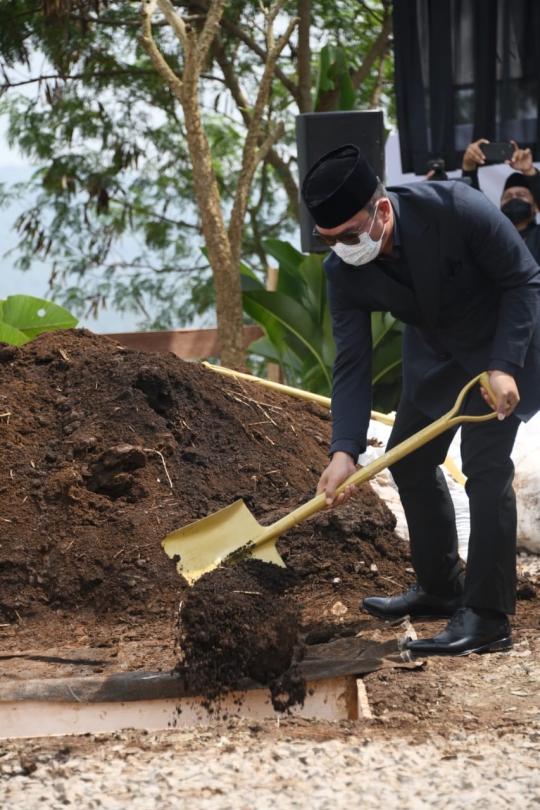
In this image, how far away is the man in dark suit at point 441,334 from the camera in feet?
8.31

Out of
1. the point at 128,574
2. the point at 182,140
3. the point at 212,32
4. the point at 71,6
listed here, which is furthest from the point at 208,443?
the point at 182,140

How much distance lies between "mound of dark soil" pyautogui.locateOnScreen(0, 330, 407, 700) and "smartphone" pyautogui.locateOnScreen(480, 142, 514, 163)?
6.64 feet

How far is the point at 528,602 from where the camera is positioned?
3.26m

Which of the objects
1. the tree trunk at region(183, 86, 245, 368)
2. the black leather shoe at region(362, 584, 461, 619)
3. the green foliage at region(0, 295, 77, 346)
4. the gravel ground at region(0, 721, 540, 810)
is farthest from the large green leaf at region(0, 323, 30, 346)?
the gravel ground at region(0, 721, 540, 810)

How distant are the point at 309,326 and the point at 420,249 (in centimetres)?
420

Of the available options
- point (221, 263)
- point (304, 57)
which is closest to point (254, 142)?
point (221, 263)

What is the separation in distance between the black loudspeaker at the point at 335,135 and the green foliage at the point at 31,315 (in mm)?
1483

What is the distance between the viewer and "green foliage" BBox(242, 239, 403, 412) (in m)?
6.69

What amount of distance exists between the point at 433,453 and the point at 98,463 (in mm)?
1393

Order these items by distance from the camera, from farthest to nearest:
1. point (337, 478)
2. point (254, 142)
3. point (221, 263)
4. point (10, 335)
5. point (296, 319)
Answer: point (254, 142)
point (221, 263)
point (296, 319)
point (10, 335)
point (337, 478)

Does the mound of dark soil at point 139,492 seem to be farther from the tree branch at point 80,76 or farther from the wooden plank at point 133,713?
the tree branch at point 80,76

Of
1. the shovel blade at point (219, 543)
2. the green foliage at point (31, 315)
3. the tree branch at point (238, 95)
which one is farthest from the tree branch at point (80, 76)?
the shovel blade at point (219, 543)

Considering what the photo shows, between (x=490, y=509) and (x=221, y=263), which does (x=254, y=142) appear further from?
(x=490, y=509)

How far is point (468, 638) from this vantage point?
8.82 ft
